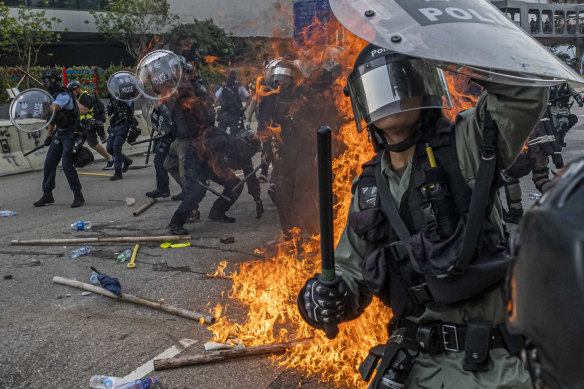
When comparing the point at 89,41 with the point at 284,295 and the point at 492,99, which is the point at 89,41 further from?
the point at 492,99

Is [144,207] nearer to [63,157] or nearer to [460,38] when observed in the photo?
[63,157]

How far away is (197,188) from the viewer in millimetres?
7094

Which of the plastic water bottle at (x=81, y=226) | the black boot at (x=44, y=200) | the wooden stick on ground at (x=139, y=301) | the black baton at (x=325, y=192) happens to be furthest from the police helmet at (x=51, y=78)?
the black baton at (x=325, y=192)

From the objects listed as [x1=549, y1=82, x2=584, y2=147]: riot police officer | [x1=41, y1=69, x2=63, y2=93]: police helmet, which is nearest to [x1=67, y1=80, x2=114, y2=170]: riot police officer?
[x1=41, y1=69, x2=63, y2=93]: police helmet

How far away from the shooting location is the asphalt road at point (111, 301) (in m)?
3.58

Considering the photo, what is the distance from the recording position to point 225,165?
7.68 m

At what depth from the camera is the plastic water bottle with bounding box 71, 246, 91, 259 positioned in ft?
20.4

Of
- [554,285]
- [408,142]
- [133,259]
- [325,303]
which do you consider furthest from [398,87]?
[133,259]

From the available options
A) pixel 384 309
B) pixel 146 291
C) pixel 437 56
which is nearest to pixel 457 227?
pixel 437 56

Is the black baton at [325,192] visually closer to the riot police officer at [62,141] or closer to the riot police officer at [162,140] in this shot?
the riot police officer at [162,140]

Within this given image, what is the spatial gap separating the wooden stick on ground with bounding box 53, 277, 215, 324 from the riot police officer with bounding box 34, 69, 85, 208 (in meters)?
3.71

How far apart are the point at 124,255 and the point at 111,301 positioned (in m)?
1.29

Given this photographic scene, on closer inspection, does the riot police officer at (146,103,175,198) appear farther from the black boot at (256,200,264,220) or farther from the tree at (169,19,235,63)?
the tree at (169,19,235,63)

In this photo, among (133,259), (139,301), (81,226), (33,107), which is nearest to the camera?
(139,301)
